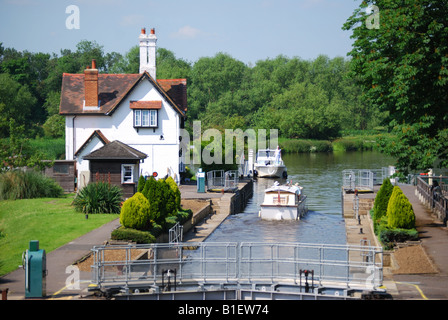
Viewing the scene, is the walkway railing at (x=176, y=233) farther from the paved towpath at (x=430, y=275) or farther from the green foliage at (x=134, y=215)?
the paved towpath at (x=430, y=275)

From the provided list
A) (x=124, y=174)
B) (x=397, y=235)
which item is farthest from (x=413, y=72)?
(x=124, y=174)

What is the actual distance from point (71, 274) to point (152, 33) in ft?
104

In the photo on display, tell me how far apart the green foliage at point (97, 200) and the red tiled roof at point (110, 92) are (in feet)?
47.0

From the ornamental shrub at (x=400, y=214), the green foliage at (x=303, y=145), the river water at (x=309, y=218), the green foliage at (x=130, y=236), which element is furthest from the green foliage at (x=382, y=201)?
the green foliage at (x=303, y=145)

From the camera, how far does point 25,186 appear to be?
3812 cm

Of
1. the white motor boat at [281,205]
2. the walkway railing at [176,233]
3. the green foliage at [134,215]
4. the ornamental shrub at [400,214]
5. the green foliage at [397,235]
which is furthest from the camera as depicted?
the white motor boat at [281,205]

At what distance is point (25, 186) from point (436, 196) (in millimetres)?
23684

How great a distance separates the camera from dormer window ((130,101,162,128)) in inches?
1882

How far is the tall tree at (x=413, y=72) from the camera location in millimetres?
26984

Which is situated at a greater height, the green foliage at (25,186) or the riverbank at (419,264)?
the green foliage at (25,186)

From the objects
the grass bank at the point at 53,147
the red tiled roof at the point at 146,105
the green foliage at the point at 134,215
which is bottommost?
the green foliage at the point at 134,215

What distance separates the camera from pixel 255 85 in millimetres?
140000

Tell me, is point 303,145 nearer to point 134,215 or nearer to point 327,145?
point 327,145

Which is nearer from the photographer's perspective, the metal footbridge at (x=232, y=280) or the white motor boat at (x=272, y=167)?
the metal footbridge at (x=232, y=280)
